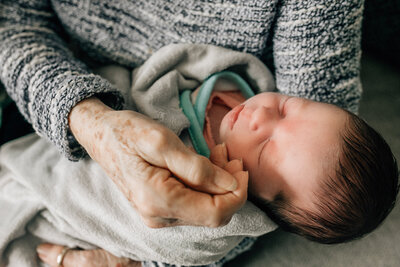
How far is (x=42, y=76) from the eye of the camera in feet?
2.31

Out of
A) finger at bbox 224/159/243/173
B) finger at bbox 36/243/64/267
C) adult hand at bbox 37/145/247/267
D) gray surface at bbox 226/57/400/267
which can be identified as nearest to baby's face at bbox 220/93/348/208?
finger at bbox 224/159/243/173

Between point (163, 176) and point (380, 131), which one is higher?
point (163, 176)

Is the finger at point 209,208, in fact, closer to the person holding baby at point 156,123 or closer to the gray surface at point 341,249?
the person holding baby at point 156,123

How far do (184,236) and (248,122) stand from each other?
0.95 ft

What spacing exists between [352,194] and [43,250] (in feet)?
2.38

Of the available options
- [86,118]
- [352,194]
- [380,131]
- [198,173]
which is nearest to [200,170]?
[198,173]

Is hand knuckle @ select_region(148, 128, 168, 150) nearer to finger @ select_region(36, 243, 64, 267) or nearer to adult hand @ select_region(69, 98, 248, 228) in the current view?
adult hand @ select_region(69, 98, 248, 228)

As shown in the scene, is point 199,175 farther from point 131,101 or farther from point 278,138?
point 131,101

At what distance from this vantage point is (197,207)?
1.66ft

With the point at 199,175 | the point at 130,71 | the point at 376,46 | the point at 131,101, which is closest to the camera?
the point at 199,175

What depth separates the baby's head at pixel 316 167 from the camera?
2.19 feet

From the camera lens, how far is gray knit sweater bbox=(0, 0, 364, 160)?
2.29ft

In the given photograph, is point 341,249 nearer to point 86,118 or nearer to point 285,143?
point 285,143

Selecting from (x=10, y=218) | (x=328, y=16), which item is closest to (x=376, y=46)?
(x=328, y=16)
